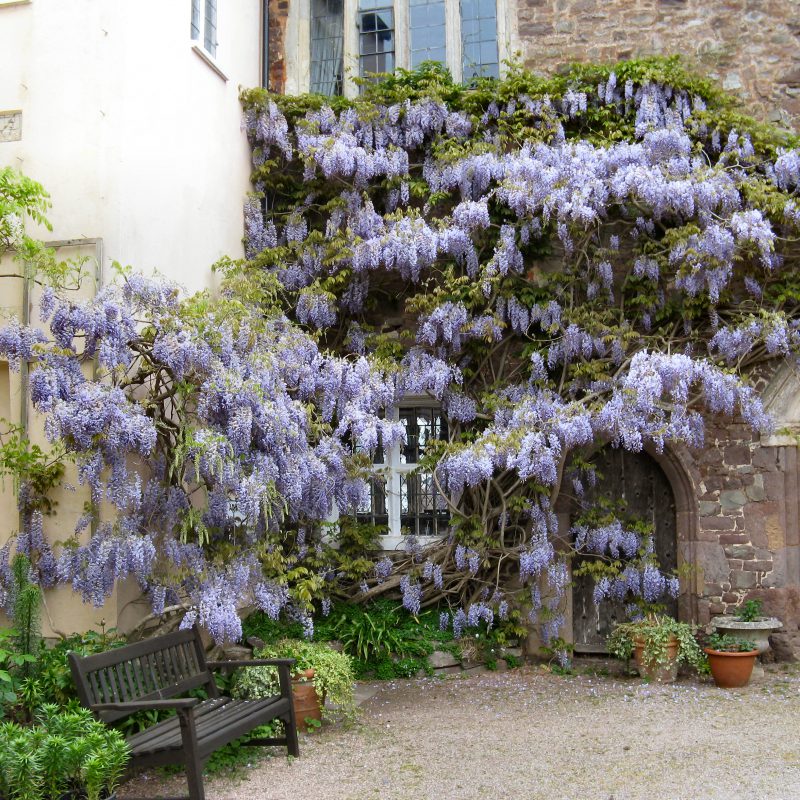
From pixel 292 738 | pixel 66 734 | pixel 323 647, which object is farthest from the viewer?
pixel 323 647

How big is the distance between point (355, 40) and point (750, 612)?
19.5ft

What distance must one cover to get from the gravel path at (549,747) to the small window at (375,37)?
5.42 metres

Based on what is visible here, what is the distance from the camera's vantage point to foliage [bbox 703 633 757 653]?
22.3 ft

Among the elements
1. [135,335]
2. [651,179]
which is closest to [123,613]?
[135,335]

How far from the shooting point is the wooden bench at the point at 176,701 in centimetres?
420

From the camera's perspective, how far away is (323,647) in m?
6.13

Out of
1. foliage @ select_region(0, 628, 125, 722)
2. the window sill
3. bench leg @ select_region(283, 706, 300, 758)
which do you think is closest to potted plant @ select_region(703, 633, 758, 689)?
bench leg @ select_region(283, 706, 300, 758)

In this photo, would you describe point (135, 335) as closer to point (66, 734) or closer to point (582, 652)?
point (66, 734)

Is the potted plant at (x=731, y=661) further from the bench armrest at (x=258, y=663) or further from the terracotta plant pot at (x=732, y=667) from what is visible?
the bench armrest at (x=258, y=663)

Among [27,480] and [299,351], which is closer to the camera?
[27,480]

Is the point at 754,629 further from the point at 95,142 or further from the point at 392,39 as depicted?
the point at 392,39

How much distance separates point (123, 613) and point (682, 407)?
13.2 ft

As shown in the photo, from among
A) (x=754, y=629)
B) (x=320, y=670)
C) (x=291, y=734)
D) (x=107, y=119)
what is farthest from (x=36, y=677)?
(x=754, y=629)

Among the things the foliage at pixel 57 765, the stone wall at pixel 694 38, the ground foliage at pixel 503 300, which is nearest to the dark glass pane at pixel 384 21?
the ground foliage at pixel 503 300
